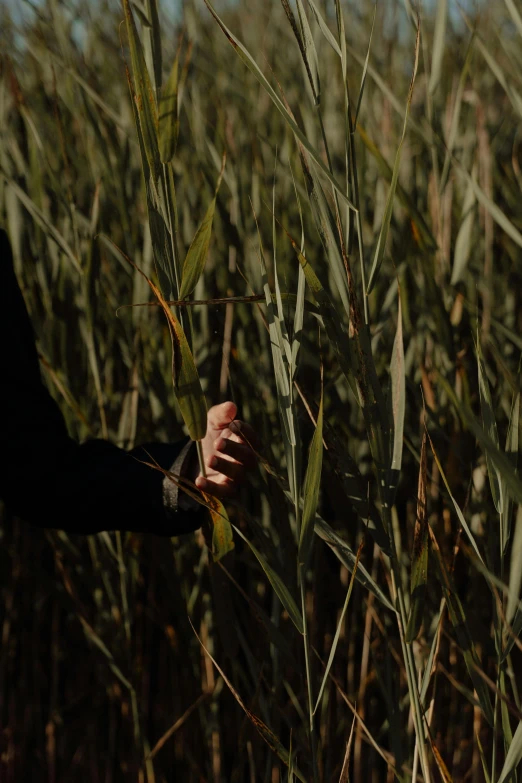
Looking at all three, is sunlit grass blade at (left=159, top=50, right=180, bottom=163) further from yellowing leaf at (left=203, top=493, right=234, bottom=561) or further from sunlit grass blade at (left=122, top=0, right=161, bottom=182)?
yellowing leaf at (left=203, top=493, right=234, bottom=561)

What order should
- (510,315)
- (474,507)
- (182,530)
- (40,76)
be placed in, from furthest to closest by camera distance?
(40,76) < (510,315) < (474,507) < (182,530)

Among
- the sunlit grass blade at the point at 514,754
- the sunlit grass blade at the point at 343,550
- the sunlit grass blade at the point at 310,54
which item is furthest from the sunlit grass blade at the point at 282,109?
the sunlit grass blade at the point at 514,754

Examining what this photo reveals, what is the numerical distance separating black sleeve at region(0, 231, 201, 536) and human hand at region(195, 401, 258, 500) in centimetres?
10

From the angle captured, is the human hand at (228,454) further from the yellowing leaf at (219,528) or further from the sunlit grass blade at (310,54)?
the sunlit grass blade at (310,54)

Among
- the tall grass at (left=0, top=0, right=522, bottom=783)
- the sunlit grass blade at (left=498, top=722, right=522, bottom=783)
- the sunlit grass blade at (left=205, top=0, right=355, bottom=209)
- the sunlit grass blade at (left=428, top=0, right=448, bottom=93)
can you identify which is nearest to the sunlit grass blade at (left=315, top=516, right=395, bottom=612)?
the tall grass at (left=0, top=0, right=522, bottom=783)

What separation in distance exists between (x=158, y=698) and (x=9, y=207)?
0.67 m

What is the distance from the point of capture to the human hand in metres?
0.59

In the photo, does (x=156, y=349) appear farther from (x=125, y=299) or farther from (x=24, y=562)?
(x=24, y=562)

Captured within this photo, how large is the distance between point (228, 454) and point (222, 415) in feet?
0.10

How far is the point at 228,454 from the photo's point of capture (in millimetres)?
604

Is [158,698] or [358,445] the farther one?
[158,698]

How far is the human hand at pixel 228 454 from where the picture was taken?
1.94 ft

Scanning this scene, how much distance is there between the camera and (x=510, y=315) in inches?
41.7

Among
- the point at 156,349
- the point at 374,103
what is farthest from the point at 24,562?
the point at 374,103
